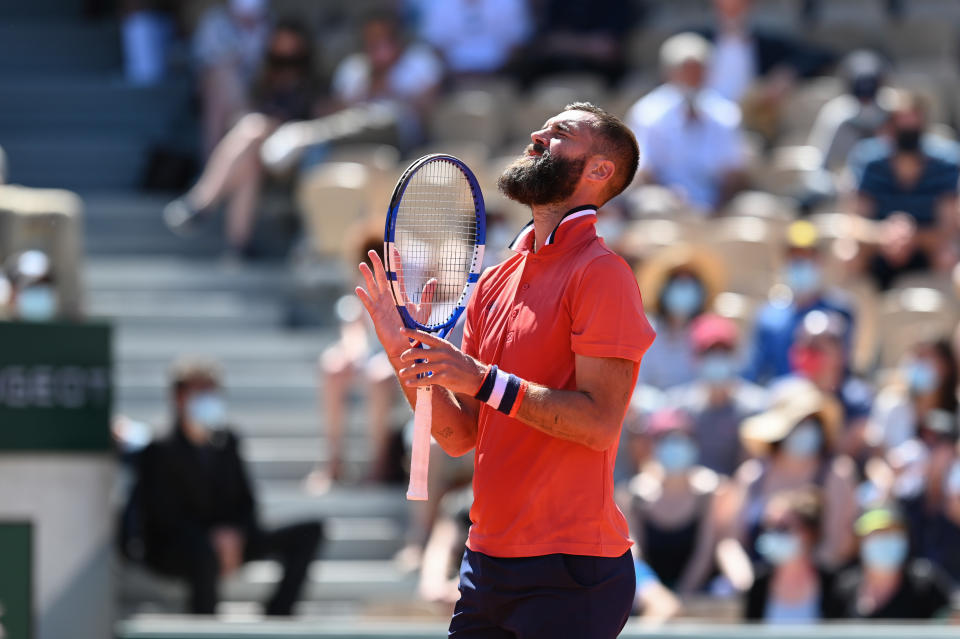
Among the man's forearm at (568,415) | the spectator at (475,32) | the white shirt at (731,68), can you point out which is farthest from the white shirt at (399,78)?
the man's forearm at (568,415)

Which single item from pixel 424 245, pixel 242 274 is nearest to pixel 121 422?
pixel 242 274

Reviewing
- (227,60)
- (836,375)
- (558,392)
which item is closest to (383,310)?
(558,392)

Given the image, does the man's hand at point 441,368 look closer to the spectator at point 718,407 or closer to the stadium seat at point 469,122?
the spectator at point 718,407

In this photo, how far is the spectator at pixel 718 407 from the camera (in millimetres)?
8289

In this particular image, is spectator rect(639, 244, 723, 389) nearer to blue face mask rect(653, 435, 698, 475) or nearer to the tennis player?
blue face mask rect(653, 435, 698, 475)

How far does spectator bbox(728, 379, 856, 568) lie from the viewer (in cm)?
770

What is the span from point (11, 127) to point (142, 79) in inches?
47.6

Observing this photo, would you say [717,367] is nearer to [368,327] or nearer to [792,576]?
[792,576]

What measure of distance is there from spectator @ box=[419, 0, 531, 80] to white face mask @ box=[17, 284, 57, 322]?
530cm

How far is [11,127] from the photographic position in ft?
42.0

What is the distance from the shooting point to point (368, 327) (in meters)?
9.05

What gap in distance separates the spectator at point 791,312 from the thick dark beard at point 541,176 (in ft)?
17.7

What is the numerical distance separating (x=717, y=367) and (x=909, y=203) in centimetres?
225

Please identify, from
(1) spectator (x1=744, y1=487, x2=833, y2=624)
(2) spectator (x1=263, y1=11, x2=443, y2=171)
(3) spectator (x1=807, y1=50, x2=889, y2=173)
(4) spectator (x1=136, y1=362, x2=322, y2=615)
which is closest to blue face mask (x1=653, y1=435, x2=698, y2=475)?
(1) spectator (x1=744, y1=487, x2=833, y2=624)
